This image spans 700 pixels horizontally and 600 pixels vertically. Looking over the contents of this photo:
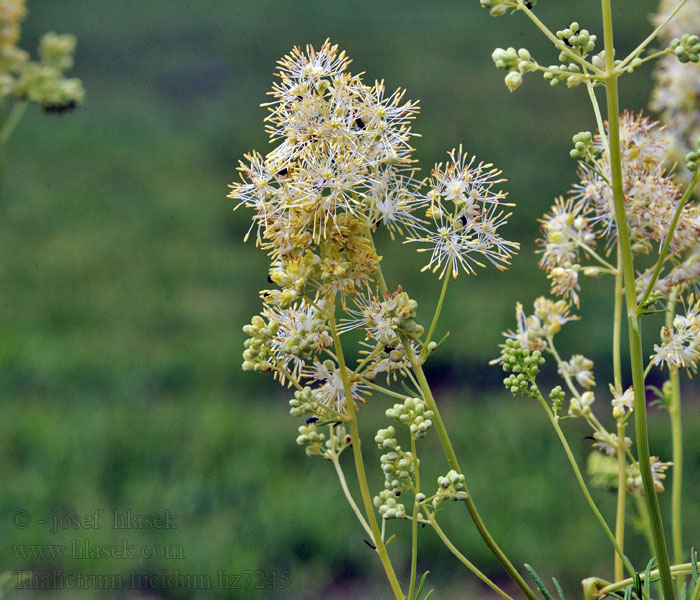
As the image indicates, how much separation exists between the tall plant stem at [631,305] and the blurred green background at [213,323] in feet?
2.22

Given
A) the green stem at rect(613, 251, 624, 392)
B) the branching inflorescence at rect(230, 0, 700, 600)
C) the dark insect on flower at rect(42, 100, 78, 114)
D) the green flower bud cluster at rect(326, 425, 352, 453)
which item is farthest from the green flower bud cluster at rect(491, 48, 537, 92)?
the dark insect on flower at rect(42, 100, 78, 114)

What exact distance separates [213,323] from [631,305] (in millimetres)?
2568

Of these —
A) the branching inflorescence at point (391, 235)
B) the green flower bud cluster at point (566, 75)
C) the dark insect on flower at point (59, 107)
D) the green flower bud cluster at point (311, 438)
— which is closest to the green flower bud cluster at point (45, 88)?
the dark insect on flower at point (59, 107)

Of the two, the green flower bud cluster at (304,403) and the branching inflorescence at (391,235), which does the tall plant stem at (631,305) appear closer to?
the branching inflorescence at (391,235)

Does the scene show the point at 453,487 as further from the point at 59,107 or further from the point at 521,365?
the point at 59,107

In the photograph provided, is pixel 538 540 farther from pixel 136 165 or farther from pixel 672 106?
pixel 136 165

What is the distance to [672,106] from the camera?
4.37 ft

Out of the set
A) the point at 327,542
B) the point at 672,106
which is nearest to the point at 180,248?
the point at 327,542

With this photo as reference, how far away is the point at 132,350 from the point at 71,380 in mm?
245

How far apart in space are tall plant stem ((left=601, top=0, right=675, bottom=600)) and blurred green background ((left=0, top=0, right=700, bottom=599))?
0.68 m

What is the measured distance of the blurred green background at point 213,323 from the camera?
2.12 m

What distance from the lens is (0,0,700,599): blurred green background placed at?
2119 mm

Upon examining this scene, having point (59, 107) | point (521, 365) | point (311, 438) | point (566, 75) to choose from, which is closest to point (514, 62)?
point (566, 75)

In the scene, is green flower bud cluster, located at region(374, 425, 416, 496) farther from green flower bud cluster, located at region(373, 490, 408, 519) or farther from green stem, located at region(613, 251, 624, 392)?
green stem, located at region(613, 251, 624, 392)
